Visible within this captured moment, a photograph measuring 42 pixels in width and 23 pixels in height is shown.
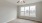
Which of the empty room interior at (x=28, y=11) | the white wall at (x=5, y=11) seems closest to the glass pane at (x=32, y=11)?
the empty room interior at (x=28, y=11)

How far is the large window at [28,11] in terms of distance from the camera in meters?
3.81

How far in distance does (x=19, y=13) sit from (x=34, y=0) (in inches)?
71.7

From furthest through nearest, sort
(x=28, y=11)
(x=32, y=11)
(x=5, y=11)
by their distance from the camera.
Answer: (x=28, y=11) → (x=32, y=11) → (x=5, y=11)

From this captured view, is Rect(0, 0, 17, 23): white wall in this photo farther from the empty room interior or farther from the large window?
the large window

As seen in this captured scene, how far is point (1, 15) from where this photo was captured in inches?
96.4

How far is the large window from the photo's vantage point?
150 inches

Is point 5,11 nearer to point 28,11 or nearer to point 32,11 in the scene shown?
point 28,11

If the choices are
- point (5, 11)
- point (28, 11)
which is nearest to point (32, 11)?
point (28, 11)

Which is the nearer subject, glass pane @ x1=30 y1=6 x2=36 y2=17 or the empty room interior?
the empty room interior

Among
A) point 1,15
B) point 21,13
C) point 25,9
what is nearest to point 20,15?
point 21,13

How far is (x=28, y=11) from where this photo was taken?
13.3 ft

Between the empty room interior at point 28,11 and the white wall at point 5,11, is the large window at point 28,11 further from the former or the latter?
the white wall at point 5,11

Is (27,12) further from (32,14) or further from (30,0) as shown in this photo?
(30,0)

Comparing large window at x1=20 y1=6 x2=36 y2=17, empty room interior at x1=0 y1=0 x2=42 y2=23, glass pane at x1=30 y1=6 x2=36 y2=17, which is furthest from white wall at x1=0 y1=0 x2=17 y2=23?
glass pane at x1=30 y1=6 x2=36 y2=17
